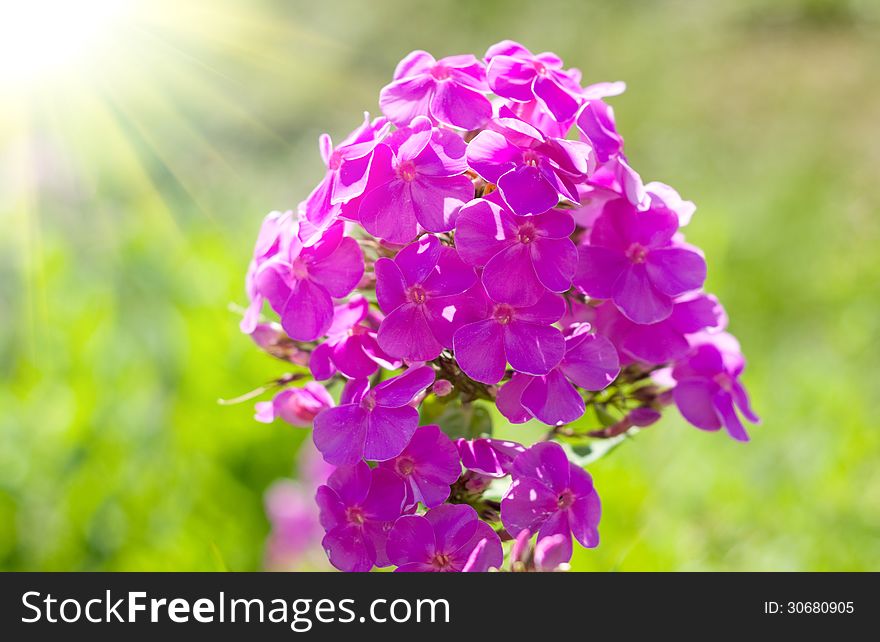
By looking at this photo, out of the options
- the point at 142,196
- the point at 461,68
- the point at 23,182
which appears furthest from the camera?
the point at 142,196

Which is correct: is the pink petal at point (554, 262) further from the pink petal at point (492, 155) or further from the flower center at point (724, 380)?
the flower center at point (724, 380)

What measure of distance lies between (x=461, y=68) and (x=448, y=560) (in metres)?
0.59

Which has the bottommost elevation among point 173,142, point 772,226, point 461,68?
point 461,68

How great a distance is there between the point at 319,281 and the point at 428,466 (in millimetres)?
249

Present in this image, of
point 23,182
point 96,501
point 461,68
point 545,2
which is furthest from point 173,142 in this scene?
point 461,68

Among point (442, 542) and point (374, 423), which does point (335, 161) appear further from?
point (442, 542)

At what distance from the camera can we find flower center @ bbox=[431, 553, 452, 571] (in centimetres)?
100

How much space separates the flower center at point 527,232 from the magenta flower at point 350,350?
212 millimetres

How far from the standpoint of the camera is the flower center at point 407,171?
995 mm

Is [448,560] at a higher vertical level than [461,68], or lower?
lower

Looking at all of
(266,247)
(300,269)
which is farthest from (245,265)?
(300,269)

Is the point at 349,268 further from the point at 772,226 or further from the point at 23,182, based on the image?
the point at 772,226

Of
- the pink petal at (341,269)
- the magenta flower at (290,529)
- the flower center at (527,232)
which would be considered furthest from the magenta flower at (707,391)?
the magenta flower at (290,529)
